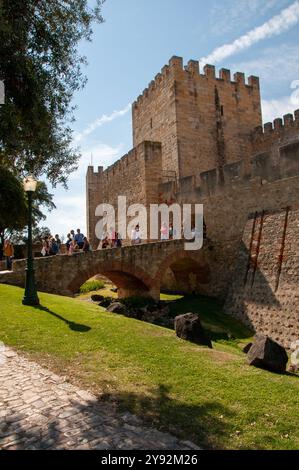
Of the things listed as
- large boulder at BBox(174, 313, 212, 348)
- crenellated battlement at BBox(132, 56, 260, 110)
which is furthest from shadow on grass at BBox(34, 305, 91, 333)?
crenellated battlement at BBox(132, 56, 260, 110)

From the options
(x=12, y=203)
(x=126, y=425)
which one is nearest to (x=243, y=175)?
(x=12, y=203)

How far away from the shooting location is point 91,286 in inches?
867

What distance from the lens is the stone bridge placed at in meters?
12.9

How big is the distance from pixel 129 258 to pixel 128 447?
1143 cm

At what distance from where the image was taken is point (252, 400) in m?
5.05

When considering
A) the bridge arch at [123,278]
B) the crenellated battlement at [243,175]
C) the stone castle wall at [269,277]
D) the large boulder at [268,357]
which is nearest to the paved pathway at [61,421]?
the large boulder at [268,357]

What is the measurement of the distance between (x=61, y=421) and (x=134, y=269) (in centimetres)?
1111

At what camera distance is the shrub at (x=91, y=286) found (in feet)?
70.5

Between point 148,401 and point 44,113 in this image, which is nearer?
point 148,401

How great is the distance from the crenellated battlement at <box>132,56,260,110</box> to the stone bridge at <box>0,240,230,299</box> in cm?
982

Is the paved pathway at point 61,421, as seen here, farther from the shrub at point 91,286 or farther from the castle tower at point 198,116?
the castle tower at point 198,116

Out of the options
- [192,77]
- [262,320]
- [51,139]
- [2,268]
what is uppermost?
[192,77]
